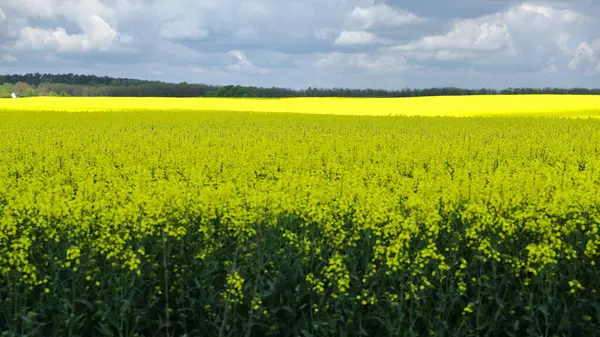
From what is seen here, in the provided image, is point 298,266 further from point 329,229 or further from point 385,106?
point 385,106

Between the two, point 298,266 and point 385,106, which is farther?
point 385,106

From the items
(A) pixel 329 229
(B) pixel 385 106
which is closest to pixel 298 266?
(A) pixel 329 229

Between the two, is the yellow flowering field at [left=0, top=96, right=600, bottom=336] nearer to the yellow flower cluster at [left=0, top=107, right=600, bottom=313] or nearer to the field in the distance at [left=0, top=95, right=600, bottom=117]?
the yellow flower cluster at [left=0, top=107, right=600, bottom=313]

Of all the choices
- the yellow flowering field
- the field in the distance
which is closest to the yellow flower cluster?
the yellow flowering field

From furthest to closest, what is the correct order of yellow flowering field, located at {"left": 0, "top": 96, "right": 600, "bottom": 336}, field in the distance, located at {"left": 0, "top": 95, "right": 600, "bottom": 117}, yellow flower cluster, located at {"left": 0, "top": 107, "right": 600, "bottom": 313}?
field in the distance, located at {"left": 0, "top": 95, "right": 600, "bottom": 117}
yellow flower cluster, located at {"left": 0, "top": 107, "right": 600, "bottom": 313}
yellow flowering field, located at {"left": 0, "top": 96, "right": 600, "bottom": 336}

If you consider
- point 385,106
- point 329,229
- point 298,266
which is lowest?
point 385,106

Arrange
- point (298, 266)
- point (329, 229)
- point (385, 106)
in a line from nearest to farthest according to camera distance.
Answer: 1. point (298, 266)
2. point (329, 229)
3. point (385, 106)

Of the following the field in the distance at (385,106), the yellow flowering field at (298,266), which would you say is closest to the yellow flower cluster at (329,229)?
the yellow flowering field at (298,266)

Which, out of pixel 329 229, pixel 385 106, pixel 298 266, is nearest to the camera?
pixel 298 266

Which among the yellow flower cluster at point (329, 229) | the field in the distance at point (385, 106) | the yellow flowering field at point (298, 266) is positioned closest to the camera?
the yellow flowering field at point (298, 266)

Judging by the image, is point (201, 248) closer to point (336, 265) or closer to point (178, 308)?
point (178, 308)

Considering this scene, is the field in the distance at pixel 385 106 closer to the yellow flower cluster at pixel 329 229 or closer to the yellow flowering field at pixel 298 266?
the yellow flower cluster at pixel 329 229

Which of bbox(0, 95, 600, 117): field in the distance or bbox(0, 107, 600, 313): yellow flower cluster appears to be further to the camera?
bbox(0, 95, 600, 117): field in the distance

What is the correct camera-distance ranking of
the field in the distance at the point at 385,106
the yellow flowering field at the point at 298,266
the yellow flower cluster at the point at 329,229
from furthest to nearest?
the field in the distance at the point at 385,106 → the yellow flower cluster at the point at 329,229 → the yellow flowering field at the point at 298,266
